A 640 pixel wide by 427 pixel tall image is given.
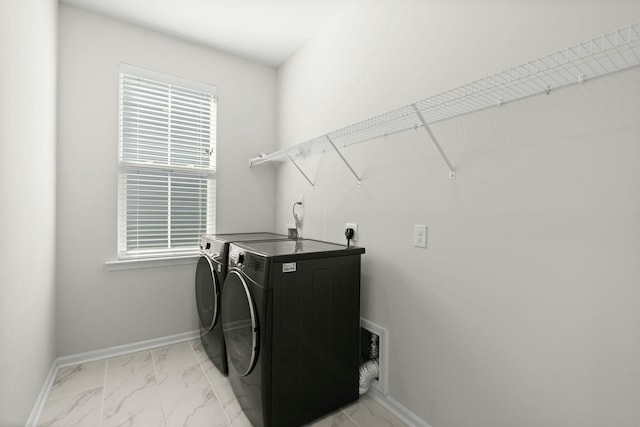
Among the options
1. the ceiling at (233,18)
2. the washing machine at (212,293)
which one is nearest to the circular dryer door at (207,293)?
the washing machine at (212,293)

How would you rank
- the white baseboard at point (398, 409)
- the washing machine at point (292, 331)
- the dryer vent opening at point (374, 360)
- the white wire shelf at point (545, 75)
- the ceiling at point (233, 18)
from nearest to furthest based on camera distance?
1. the white wire shelf at point (545, 75)
2. the washing machine at point (292, 331)
3. the white baseboard at point (398, 409)
4. the dryer vent opening at point (374, 360)
5. the ceiling at point (233, 18)

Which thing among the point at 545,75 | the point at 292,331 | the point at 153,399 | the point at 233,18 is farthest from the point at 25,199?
the point at 545,75

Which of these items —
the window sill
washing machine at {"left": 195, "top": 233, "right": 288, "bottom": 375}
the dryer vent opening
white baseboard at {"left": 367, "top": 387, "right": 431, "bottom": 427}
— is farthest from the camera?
the window sill

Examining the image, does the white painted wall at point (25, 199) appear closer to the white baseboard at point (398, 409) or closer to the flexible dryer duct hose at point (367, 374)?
the flexible dryer duct hose at point (367, 374)

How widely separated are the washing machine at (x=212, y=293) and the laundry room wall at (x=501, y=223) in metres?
0.92

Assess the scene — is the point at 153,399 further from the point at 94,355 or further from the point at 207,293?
the point at 94,355

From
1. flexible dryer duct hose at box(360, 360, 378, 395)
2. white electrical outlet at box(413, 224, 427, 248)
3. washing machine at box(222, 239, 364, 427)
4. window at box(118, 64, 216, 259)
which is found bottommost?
flexible dryer duct hose at box(360, 360, 378, 395)

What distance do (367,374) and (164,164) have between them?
7.14 ft

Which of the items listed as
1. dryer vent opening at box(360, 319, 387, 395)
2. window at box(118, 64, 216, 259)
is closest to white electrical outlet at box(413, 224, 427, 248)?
dryer vent opening at box(360, 319, 387, 395)

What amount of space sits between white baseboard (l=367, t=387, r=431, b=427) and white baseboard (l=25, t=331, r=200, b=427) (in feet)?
5.30

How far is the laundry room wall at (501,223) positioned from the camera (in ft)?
3.18

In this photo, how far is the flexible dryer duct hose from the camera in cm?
179

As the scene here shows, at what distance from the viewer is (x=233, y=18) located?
7.39 ft

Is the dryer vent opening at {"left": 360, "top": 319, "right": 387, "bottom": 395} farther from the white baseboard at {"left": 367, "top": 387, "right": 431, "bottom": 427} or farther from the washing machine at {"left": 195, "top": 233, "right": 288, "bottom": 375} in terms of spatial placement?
the washing machine at {"left": 195, "top": 233, "right": 288, "bottom": 375}
